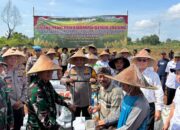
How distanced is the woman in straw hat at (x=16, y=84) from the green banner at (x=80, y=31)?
12000 millimetres

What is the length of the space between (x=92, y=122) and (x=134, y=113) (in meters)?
1.88

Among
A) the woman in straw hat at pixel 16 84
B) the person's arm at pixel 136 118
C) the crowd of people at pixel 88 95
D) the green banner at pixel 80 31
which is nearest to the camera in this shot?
the person's arm at pixel 136 118

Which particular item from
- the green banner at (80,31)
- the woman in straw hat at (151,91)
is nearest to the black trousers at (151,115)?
the woman in straw hat at (151,91)

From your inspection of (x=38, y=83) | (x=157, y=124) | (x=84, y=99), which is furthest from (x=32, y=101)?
(x=157, y=124)

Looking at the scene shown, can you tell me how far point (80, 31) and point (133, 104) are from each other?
48.9 feet

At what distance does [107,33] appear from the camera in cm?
1742

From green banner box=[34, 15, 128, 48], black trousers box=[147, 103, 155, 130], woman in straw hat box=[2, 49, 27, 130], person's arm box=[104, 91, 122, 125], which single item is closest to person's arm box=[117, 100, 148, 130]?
person's arm box=[104, 91, 122, 125]

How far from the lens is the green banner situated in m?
16.9

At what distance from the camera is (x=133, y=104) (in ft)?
9.51

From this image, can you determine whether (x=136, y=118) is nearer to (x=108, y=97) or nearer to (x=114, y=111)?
(x=114, y=111)

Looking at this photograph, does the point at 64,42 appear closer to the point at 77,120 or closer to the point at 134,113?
the point at 77,120

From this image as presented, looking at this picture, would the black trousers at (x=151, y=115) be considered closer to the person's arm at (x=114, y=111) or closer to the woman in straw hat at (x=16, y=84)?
the person's arm at (x=114, y=111)

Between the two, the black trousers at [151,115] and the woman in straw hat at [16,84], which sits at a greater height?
the woman in straw hat at [16,84]

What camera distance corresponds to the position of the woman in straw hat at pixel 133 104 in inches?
112
